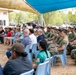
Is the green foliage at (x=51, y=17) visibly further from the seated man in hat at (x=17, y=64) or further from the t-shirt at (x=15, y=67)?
the t-shirt at (x=15, y=67)

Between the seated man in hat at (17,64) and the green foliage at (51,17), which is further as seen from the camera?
the green foliage at (51,17)

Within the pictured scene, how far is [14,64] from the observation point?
3.65 metres

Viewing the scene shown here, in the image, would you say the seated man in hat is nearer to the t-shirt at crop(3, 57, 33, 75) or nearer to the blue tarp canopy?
the t-shirt at crop(3, 57, 33, 75)

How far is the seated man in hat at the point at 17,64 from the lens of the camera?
3658 millimetres

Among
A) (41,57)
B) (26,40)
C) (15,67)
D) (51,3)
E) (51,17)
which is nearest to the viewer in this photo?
(15,67)

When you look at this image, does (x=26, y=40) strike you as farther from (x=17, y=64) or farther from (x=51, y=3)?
(x=17, y=64)

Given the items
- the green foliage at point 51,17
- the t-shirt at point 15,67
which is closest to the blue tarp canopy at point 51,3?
the t-shirt at point 15,67

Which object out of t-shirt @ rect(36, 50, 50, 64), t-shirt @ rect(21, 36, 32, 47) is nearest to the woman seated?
t-shirt @ rect(36, 50, 50, 64)

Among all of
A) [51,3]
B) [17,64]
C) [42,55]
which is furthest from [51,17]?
[17,64]

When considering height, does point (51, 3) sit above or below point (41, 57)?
above

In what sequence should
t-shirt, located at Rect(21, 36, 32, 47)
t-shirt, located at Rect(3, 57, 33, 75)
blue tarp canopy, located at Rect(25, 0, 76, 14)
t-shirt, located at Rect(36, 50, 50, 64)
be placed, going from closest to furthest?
t-shirt, located at Rect(3, 57, 33, 75) < t-shirt, located at Rect(36, 50, 50, 64) < t-shirt, located at Rect(21, 36, 32, 47) < blue tarp canopy, located at Rect(25, 0, 76, 14)

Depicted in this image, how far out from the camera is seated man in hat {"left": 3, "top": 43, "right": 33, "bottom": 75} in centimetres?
366

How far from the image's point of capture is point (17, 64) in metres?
3.69

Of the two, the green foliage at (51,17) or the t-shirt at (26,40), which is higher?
the green foliage at (51,17)
